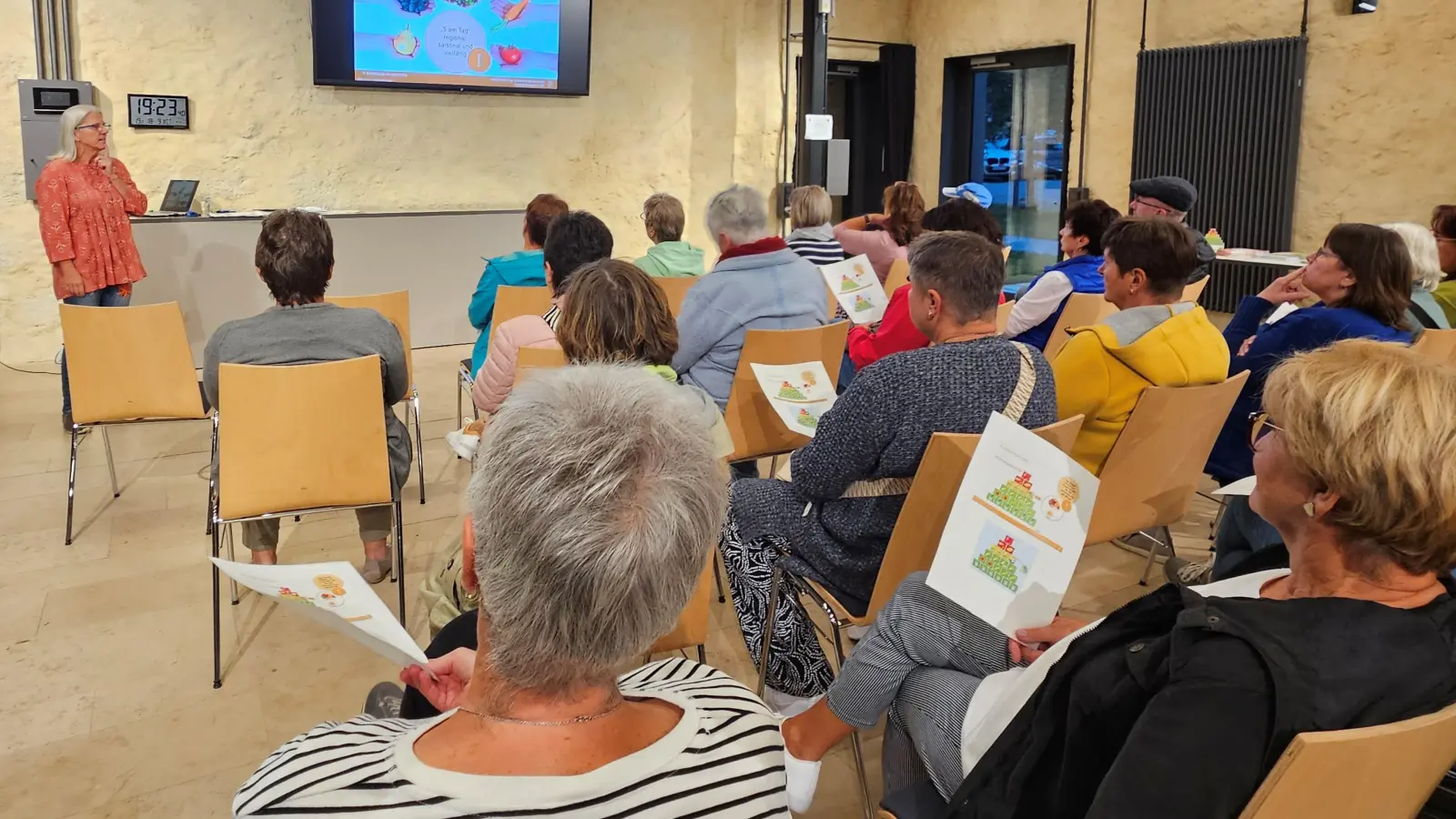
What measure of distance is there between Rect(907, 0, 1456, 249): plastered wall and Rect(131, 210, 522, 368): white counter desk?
15.0ft

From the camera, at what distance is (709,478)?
40.3 inches

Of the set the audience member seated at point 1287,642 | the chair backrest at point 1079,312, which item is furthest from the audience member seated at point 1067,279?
the audience member seated at point 1287,642

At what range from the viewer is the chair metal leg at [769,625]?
2.30 metres

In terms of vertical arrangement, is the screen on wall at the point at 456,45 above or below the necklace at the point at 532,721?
above

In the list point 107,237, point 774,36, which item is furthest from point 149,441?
point 774,36

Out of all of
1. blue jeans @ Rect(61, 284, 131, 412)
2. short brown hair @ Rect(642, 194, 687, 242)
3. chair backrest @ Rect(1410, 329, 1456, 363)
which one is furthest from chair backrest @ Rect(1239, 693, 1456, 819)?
blue jeans @ Rect(61, 284, 131, 412)

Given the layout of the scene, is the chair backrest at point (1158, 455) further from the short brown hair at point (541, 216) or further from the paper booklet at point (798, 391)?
the short brown hair at point (541, 216)

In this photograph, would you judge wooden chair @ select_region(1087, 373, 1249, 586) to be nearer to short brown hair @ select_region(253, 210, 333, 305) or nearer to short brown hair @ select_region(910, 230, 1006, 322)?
short brown hair @ select_region(910, 230, 1006, 322)

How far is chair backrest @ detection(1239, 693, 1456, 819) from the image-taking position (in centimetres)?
97

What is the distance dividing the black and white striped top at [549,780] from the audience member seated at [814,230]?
399 cm

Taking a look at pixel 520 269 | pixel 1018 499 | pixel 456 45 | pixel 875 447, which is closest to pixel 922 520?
pixel 875 447

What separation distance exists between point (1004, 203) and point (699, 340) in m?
6.63

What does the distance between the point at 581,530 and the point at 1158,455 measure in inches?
78.7

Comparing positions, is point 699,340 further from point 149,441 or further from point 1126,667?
point 149,441
